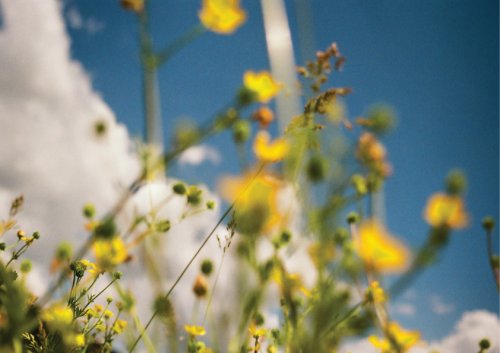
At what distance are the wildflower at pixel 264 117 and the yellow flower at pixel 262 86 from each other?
0.46 feet

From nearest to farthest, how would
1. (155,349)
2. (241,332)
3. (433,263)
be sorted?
(433,263), (241,332), (155,349)

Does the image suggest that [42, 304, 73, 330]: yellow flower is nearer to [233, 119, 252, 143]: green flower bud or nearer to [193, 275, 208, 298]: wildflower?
[193, 275, 208, 298]: wildflower

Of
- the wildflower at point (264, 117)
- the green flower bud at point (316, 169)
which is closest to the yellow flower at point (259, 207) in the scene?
the green flower bud at point (316, 169)

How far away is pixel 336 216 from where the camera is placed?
1.97 ft

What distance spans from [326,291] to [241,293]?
0.14m

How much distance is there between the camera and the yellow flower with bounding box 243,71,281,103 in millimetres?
682

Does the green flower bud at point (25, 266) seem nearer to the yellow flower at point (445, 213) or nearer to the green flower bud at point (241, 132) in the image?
the green flower bud at point (241, 132)

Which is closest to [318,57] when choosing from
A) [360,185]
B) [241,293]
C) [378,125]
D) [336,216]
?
[378,125]

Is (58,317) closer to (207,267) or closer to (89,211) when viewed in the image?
Answer: (89,211)

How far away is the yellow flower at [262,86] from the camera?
682mm

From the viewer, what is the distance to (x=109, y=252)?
0.62 metres

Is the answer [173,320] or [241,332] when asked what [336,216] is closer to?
[241,332]

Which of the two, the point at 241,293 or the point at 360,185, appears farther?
the point at 360,185

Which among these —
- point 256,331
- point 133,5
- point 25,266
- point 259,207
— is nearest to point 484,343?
point 256,331
